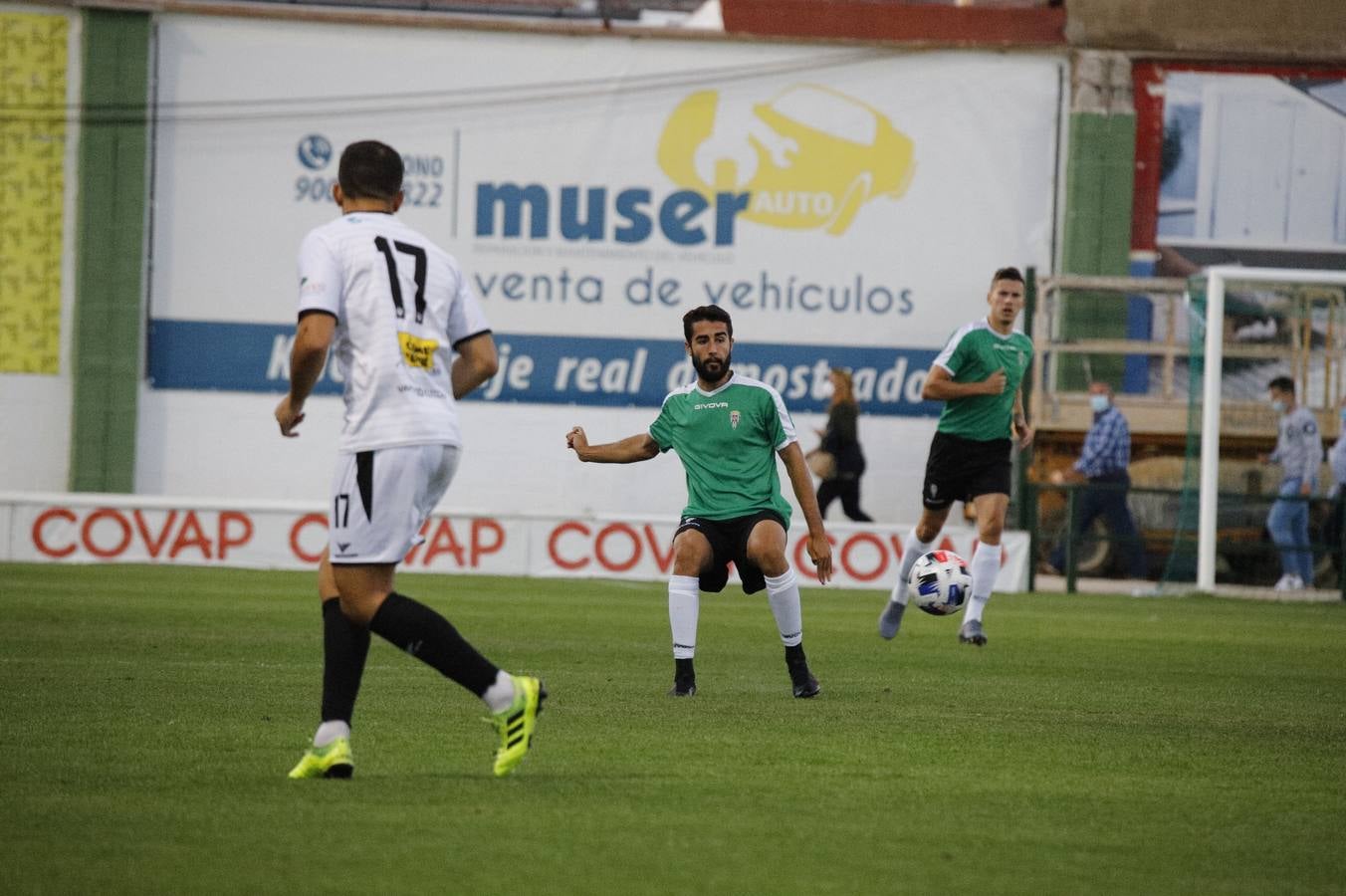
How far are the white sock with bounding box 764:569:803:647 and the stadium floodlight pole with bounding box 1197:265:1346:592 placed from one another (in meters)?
12.0

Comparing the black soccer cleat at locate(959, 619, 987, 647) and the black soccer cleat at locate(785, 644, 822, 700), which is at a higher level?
the black soccer cleat at locate(785, 644, 822, 700)

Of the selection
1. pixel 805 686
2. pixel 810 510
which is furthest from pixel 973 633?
pixel 810 510

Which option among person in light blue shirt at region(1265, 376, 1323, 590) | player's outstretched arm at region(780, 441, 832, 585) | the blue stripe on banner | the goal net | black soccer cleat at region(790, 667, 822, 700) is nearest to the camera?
player's outstretched arm at region(780, 441, 832, 585)

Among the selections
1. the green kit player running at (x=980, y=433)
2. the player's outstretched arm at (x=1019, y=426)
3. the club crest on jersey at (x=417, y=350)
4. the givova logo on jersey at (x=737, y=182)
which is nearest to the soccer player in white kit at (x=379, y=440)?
the club crest on jersey at (x=417, y=350)

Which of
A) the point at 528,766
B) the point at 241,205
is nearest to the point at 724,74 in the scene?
the point at 241,205

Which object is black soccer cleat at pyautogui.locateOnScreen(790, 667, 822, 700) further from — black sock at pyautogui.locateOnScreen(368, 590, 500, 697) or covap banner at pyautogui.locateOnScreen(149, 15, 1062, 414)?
covap banner at pyautogui.locateOnScreen(149, 15, 1062, 414)

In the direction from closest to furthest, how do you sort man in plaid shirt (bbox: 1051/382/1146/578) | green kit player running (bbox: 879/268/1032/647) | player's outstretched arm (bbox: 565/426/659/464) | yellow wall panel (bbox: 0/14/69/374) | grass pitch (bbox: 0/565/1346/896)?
grass pitch (bbox: 0/565/1346/896) → player's outstretched arm (bbox: 565/426/659/464) → green kit player running (bbox: 879/268/1032/647) → man in plaid shirt (bbox: 1051/382/1146/578) → yellow wall panel (bbox: 0/14/69/374)

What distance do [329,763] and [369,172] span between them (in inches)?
76.4

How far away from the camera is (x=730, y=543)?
9.66 metres

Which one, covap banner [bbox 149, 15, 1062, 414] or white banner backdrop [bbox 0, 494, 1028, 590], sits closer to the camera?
white banner backdrop [bbox 0, 494, 1028, 590]

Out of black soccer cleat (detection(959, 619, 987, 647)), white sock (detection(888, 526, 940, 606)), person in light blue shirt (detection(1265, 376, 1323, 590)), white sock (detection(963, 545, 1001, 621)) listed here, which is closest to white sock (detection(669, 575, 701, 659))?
white sock (detection(888, 526, 940, 606))

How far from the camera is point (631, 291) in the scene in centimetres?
2573

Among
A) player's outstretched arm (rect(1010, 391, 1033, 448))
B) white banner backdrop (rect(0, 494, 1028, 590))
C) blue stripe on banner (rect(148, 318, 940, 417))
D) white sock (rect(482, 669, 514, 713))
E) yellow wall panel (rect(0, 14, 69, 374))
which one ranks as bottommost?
white banner backdrop (rect(0, 494, 1028, 590))

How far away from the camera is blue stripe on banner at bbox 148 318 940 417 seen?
25562 mm
